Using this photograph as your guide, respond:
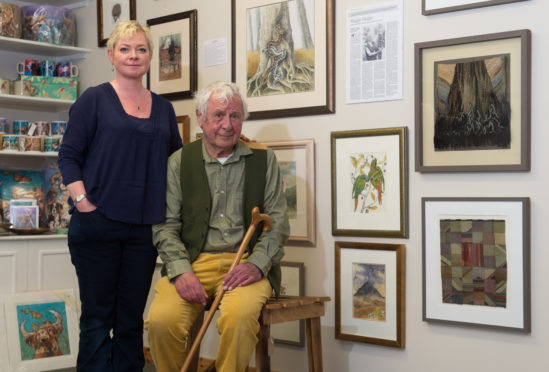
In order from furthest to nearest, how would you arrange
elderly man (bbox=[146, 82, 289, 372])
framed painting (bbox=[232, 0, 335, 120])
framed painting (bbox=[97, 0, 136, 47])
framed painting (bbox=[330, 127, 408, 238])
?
1. framed painting (bbox=[97, 0, 136, 47])
2. framed painting (bbox=[232, 0, 335, 120])
3. framed painting (bbox=[330, 127, 408, 238])
4. elderly man (bbox=[146, 82, 289, 372])

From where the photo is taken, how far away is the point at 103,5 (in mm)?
3889

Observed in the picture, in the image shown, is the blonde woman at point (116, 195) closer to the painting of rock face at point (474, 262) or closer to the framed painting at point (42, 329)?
the framed painting at point (42, 329)

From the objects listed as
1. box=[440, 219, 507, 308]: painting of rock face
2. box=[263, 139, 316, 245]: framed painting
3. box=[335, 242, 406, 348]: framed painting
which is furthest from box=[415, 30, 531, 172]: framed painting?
box=[263, 139, 316, 245]: framed painting

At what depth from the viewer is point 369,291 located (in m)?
2.79

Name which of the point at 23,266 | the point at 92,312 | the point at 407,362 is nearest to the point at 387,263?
the point at 407,362

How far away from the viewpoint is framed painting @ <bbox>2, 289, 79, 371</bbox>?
11.0 ft

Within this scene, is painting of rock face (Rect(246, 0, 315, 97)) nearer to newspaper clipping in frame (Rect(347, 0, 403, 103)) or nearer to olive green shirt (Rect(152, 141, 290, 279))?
newspaper clipping in frame (Rect(347, 0, 403, 103))

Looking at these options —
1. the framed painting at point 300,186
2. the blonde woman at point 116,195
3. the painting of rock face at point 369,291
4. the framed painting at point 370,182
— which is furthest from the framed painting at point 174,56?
the painting of rock face at point 369,291

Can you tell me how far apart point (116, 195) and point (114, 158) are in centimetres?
14

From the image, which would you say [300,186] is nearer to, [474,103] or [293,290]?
[293,290]

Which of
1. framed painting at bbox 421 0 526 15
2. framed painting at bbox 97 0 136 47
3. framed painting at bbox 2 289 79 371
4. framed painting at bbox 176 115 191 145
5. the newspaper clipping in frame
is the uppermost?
framed painting at bbox 97 0 136 47

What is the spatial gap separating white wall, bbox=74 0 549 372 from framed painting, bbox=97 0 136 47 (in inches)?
23.7

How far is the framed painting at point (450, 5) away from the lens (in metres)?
2.46

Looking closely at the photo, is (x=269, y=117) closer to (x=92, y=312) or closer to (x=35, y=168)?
(x=92, y=312)
